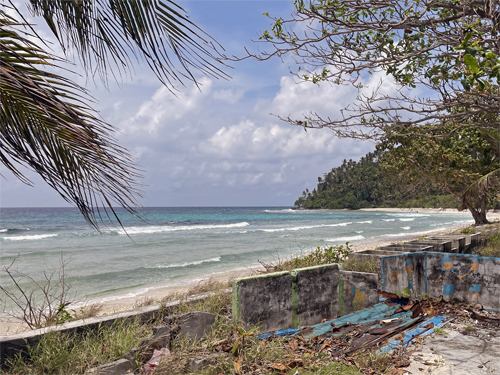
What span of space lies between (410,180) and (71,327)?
65.7 feet

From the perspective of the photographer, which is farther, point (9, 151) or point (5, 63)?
point (9, 151)

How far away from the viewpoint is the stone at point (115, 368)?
3.93m

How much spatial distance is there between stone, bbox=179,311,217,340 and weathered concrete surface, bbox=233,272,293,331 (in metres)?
0.58

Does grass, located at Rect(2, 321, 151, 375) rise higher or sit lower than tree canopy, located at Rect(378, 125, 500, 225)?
lower

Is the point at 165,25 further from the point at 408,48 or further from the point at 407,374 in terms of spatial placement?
the point at 408,48

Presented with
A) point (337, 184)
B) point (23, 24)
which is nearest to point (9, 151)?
point (23, 24)

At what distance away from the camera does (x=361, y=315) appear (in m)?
7.02

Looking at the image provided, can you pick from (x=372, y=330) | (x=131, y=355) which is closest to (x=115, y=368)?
(x=131, y=355)

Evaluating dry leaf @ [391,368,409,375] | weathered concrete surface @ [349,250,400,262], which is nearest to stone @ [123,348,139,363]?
dry leaf @ [391,368,409,375]

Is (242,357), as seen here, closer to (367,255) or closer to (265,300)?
(265,300)

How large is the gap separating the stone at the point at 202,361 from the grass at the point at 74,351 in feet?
2.33

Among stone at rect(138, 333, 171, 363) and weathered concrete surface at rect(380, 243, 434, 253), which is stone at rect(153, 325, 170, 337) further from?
weathered concrete surface at rect(380, 243, 434, 253)

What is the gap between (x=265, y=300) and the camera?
5883 mm

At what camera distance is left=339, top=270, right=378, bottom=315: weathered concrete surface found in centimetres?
714
